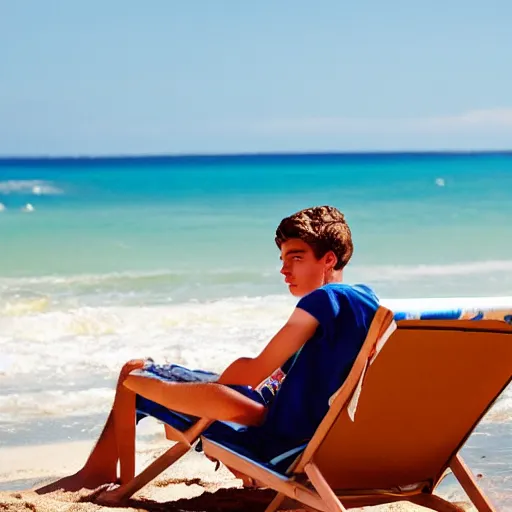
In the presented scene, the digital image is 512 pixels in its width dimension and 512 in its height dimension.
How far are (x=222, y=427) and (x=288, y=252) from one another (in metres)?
0.59

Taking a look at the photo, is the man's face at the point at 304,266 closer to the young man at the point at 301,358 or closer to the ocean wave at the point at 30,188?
the young man at the point at 301,358

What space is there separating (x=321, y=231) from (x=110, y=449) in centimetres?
109

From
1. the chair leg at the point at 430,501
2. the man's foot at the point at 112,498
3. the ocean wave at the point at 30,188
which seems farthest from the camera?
the ocean wave at the point at 30,188

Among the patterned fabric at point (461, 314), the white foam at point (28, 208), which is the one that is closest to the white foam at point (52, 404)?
the patterned fabric at point (461, 314)

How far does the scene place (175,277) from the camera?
12.9 m

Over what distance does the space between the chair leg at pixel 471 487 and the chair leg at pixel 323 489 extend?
0.55 meters

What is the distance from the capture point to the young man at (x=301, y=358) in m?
3.06

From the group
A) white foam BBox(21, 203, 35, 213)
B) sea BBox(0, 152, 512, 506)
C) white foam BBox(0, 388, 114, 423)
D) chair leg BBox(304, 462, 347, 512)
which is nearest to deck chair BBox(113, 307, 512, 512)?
chair leg BBox(304, 462, 347, 512)

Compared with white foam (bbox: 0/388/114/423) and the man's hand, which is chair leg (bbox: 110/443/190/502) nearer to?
the man's hand

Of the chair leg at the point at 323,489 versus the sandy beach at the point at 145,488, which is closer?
the chair leg at the point at 323,489

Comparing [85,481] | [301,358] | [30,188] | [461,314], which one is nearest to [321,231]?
[301,358]

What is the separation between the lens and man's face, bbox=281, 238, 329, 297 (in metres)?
3.35

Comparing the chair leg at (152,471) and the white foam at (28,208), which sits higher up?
the chair leg at (152,471)

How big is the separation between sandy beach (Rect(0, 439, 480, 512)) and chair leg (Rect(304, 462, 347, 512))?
0.75 meters
